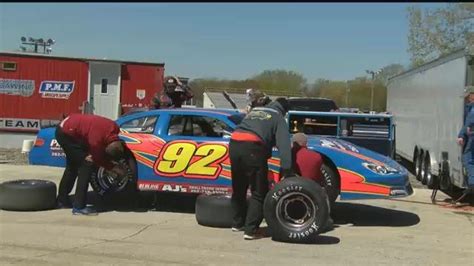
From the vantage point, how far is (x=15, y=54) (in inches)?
742

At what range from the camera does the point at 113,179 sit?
9195mm

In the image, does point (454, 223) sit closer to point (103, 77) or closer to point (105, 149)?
point (105, 149)

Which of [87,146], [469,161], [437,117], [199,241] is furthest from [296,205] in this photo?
[437,117]

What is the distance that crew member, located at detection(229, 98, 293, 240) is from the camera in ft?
24.5

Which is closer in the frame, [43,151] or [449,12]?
[43,151]

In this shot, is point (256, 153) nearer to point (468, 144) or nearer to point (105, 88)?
point (468, 144)

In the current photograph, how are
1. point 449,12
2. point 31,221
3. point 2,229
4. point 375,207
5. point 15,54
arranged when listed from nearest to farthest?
point 2,229, point 31,221, point 375,207, point 15,54, point 449,12

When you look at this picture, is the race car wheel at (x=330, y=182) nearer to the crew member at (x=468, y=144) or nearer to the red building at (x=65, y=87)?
the crew member at (x=468, y=144)

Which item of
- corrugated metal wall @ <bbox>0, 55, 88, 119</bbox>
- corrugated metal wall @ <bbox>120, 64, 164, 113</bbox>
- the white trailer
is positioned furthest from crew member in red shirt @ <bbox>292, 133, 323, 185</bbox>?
corrugated metal wall @ <bbox>0, 55, 88, 119</bbox>

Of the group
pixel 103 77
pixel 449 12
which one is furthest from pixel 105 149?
pixel 449 12

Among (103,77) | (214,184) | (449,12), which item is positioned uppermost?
(449,12)

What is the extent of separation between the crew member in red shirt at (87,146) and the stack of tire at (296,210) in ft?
8.08

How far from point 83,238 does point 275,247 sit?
7.19ft

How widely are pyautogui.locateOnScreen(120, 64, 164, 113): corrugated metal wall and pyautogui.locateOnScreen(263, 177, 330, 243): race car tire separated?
1239 cm
